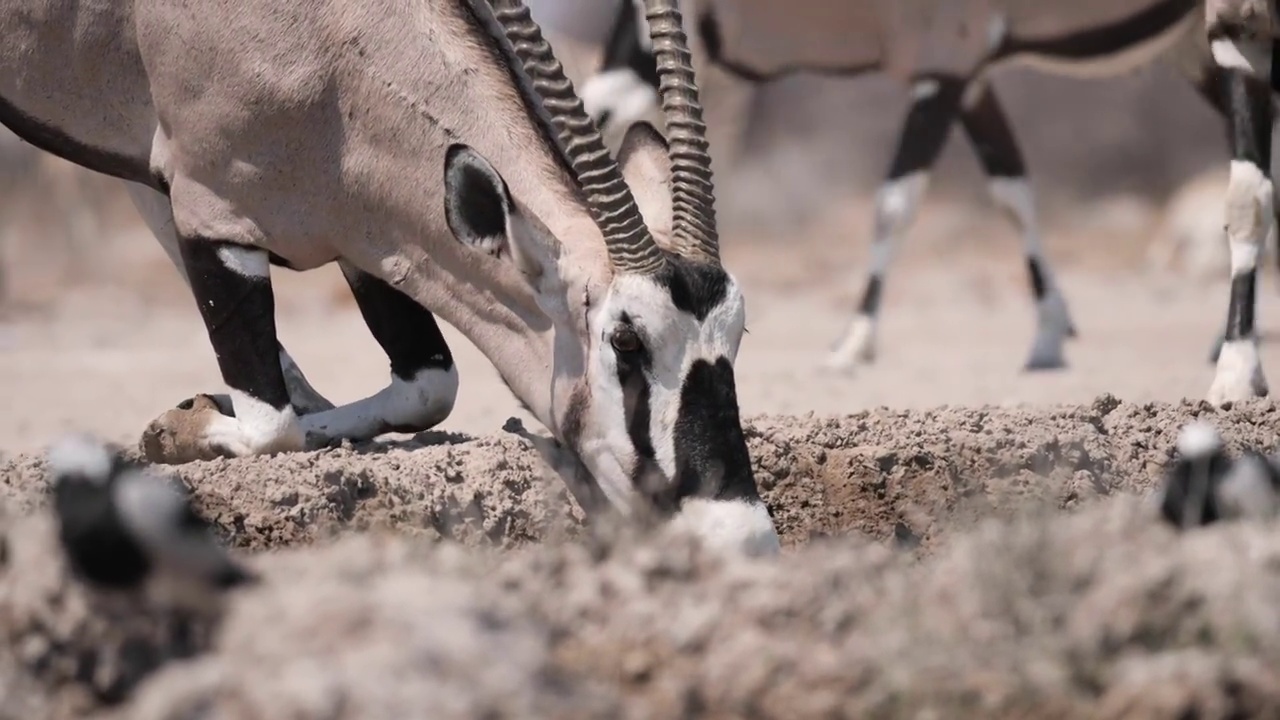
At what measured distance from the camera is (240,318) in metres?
4.89

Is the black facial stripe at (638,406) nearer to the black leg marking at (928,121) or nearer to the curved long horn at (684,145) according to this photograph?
the curved long horn at (684,145)

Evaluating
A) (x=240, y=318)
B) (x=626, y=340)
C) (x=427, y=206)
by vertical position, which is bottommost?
(x=626, y=340)

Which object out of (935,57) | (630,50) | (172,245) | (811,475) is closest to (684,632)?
(811,475)

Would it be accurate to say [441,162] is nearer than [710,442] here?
No

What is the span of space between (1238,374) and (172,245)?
3.59 metres

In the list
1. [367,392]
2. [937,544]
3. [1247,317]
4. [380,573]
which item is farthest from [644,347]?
[367,392]

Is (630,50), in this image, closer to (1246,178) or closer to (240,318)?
(1246,178)

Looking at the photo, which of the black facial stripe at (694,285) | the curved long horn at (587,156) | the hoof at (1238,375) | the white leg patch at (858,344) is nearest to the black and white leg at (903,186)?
the white leg patch at (858,344)

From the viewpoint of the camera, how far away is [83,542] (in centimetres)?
256

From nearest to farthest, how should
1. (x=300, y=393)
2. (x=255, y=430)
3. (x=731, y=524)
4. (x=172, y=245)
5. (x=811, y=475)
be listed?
(x=731, y=524), (x=811, y=475), (x=255, y=430), (x=300, y=393), (x=172, y=245)

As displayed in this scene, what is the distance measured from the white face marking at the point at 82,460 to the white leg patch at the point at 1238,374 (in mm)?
4029

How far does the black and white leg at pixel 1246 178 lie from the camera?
20.2 ft

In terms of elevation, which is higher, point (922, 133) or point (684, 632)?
point (922, 133)

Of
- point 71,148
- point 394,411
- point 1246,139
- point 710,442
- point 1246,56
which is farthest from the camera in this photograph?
point 1246,139
